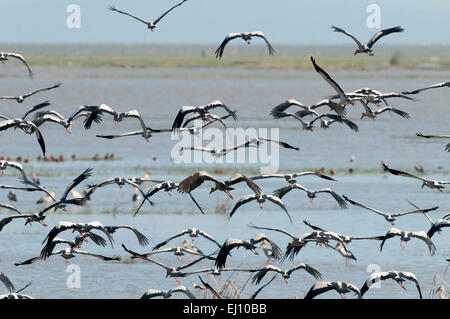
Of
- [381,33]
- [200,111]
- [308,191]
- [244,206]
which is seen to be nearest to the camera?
[200,111]

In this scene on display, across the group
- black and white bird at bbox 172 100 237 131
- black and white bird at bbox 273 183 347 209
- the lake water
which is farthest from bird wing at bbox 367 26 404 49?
black and white bird at bbox 172 100 237 131

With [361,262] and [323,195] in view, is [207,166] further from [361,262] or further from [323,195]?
[361,262]

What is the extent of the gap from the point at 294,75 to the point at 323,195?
103698 millimetres

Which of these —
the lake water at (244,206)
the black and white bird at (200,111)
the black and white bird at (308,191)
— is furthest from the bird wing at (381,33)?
the black and white bird at (200,111)

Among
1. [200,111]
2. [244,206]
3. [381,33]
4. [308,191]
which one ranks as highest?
[381,33]

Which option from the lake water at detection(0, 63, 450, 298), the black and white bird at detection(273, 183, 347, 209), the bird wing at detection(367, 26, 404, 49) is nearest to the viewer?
the black and white bird at detection(273, 183, 347, 209)

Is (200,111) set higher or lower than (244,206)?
higher

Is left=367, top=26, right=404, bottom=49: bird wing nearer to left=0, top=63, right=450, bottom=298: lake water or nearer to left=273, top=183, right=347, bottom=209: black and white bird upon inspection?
left=0, top=63, right=450, bottom=298: lake water

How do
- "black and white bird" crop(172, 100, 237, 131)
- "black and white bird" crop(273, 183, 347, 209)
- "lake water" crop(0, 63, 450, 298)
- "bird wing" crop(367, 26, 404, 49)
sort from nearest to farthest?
"black and white bird" crop(172, 100, 237, 131)
"black and white bird" crop(273, 183, 347, 209)
"bird wing" crop(367, 26, 404, 49)
"lake water" crop(0, 63, 450, 298)

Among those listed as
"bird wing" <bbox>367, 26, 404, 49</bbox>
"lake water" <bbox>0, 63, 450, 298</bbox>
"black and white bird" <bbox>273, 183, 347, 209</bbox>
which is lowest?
"lake water" <bbox>0, 63, 450, 298</bbox>

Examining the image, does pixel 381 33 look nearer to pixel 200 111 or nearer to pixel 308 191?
pixel 308 191

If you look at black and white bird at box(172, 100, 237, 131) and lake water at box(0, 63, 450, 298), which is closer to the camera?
black and white bird at box(172, 100, 237, 131)

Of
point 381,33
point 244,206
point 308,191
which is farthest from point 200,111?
point 244,206

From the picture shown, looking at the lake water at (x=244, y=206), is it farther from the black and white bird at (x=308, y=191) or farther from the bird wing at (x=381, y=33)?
the black and white bird at (x=308, y=191)
